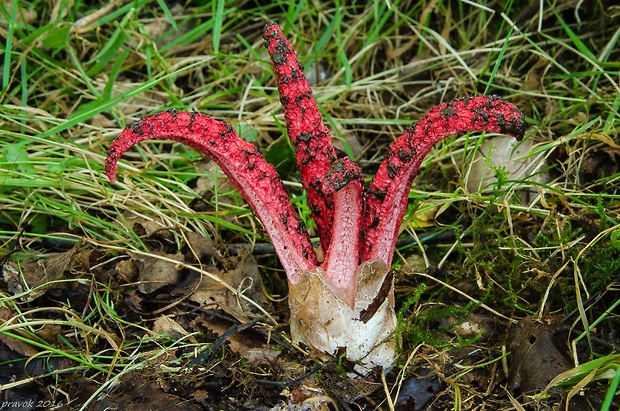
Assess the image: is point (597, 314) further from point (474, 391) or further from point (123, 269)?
point (123, 269)

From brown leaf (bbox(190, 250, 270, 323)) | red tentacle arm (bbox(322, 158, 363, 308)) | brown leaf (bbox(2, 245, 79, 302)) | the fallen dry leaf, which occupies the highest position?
red tentacle arm (bbox(322, 158, 363, 308))

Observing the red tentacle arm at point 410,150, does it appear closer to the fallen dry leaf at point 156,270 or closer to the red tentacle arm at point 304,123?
the red tentacle arm at point 304,123

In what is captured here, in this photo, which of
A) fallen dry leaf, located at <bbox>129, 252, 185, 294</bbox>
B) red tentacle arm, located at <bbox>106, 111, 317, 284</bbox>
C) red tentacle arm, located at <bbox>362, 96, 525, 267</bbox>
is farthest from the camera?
fallen dry leaf, located at <bbox>129, 252, 185, 294</bbox>

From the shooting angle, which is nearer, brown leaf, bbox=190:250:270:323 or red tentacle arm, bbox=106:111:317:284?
red tentacle arm, bbox=106:111:317:284

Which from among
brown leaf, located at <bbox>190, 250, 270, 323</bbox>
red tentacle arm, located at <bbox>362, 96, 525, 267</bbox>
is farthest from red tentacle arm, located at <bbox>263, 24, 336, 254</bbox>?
brown leaf, located at <bbox>190, 250, 270, 323</bbox>

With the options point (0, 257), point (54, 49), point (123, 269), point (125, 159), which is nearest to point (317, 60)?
point (125, 159)

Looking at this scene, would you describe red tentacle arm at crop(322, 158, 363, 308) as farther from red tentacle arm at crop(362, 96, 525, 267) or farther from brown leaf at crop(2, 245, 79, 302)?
brown leaf at crop(2, 245, 79, 302)

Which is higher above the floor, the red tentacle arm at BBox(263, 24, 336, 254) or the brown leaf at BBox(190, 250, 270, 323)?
the red tentacle arm at BBox(263, 24, 336, 254)
